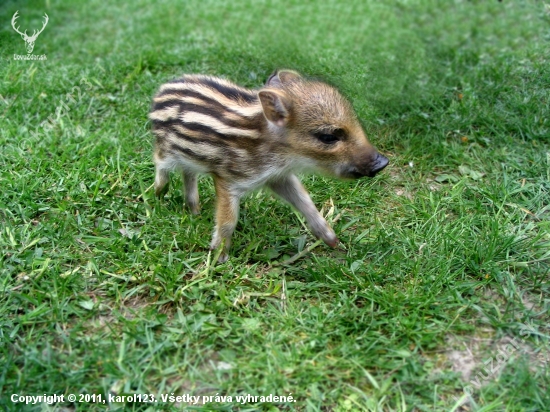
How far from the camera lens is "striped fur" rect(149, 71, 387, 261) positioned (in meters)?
4.05

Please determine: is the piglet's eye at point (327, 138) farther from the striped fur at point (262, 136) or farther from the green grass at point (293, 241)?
the green grass at point (293, 241)

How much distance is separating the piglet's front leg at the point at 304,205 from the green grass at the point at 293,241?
0.15m

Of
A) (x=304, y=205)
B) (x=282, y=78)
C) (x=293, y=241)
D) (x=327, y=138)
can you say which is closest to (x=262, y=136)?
(x=327, y=138)

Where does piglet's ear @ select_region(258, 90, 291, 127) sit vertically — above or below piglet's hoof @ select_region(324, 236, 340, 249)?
above

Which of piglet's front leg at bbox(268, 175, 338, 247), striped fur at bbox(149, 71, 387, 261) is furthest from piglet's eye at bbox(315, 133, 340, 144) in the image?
piglet's front leg at bbox(268, 175, 338, 247)

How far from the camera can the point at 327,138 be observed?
4.08 meters

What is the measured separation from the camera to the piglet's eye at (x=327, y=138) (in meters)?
4.06

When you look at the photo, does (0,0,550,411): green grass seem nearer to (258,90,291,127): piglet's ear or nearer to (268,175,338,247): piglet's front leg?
(268,175,338,247): piglet's front leg

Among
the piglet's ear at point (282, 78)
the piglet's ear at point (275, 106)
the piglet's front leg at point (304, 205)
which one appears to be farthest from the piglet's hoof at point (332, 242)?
the piglet's ear at point (282, 78)

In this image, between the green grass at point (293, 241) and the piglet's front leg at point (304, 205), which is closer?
the green grass at point (293, 241)

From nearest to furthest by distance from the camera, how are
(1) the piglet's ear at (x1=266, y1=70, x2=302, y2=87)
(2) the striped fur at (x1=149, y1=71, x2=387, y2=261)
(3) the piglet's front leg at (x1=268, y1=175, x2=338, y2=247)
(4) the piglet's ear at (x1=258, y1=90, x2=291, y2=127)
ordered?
(4) the piglet's ear at (x1=258, y1=90, x2=291, y2=127) → (2) the striped fur at (x1=149, y1=71, x2=387, y2=261) → (1) the piglet's ear at (x1=266, y1=70, x2=302, y2=87) → (3) the piglet's front leg at (x1=268, y1=175, x2=338, y2=247)

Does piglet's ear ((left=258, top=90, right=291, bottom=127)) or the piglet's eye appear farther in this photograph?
the piglet's eye

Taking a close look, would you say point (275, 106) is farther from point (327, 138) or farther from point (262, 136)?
point (327, 138)

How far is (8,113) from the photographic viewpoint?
588 centimetres
